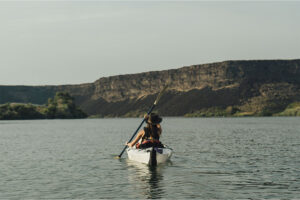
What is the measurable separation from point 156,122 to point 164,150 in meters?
2.07

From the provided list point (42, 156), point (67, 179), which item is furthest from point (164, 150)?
point (42, 156)

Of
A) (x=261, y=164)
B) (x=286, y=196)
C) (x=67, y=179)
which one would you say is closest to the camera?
(x=286, y=196)

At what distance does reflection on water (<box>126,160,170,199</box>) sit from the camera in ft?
69.7

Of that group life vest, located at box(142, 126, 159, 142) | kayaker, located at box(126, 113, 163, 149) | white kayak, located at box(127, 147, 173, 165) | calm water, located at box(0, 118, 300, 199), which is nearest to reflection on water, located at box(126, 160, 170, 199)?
calm water, located at box(0, 118, 300, 199)

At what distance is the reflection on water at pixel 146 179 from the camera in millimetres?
21242

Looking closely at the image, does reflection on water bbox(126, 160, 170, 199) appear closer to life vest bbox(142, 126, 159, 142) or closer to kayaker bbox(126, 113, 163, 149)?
kayaker bbox(126, 113, 163, 149)

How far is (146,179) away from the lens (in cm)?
2539

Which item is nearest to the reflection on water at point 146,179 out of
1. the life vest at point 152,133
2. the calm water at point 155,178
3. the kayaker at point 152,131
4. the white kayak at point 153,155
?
the calm water at point 155,178

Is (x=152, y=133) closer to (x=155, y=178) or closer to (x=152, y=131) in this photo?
(x=152, y=131)

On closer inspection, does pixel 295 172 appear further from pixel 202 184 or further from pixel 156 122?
pixel 156 122

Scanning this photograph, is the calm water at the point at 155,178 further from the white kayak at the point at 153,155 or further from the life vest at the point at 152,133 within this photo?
the life vest at the point at 152,133

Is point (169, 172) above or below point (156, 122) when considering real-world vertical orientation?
below

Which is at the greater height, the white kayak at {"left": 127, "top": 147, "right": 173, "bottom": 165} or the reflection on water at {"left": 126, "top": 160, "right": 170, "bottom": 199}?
the white kayak at {"left": 127, "top": 147, "right": 173, "bottom": 165}

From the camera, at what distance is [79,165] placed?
32.7 metres
